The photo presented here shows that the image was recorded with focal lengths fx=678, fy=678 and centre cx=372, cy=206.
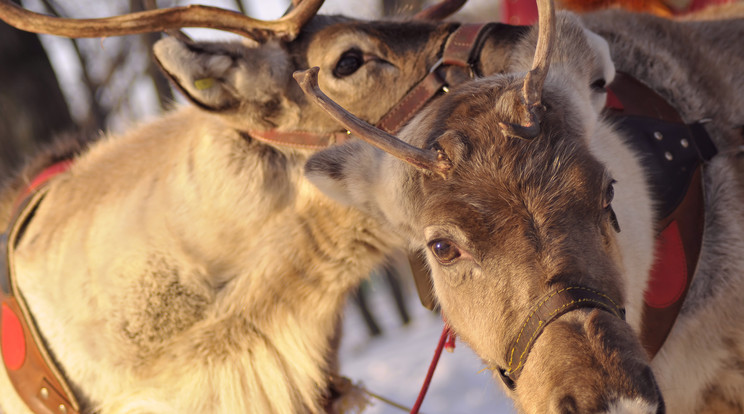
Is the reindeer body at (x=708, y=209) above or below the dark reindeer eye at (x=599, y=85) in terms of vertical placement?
below

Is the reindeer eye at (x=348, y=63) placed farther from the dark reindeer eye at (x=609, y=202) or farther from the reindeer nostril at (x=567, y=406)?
the reindeer nostril at (x=567, y=406)

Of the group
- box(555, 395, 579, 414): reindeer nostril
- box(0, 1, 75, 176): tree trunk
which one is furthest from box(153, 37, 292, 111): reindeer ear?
box(0, 1, 75, 176): tree trunk

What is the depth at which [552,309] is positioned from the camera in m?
1.84

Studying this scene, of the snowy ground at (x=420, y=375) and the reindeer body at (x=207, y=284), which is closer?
the reindeer body at (x=207, y=284)

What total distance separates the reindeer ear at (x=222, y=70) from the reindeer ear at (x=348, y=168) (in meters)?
0.80

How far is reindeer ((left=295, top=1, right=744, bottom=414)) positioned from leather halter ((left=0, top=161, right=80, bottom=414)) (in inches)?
66.1

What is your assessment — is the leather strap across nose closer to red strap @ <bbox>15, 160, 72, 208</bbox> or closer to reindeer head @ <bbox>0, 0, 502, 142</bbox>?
reindeer head @ <bbox>0, 0, 502, 142</bbox>

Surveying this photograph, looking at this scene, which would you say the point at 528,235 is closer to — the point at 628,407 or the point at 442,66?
the point at 628,407

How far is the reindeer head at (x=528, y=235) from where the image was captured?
5.74 feet

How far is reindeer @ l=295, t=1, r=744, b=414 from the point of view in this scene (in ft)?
6.00

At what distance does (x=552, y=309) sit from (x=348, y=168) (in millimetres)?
981

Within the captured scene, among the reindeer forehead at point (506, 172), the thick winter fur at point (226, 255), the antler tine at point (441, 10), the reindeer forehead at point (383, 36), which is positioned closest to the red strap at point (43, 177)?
the thick winter fur at point (226, 255)

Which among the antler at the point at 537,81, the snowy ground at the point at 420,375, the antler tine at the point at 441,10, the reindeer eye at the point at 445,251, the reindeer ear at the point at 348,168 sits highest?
the antler at the point at 537,81

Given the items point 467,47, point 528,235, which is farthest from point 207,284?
point 528,235
